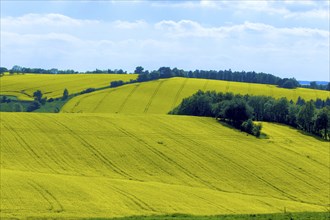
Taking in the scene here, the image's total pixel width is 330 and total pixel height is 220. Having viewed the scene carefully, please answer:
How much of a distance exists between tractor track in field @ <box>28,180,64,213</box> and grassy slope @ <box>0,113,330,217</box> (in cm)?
8

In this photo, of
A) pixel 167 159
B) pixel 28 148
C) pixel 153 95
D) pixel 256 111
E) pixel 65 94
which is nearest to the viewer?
pixel 167 159

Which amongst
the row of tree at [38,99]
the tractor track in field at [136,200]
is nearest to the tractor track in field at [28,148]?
the tractor track in field at [136,200]

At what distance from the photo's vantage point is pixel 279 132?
105 m

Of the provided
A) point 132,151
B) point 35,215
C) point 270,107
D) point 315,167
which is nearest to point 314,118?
point 270,107

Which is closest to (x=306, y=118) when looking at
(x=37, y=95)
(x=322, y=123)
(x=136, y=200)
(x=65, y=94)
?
(x=322, y=123)

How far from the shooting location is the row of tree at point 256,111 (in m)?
107

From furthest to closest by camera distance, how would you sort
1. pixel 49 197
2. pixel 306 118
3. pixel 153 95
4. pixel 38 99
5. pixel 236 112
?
pixel 153 95 < pixel 38 99 < pixel 306 118 < pixel 236 112 < pixel 49 197

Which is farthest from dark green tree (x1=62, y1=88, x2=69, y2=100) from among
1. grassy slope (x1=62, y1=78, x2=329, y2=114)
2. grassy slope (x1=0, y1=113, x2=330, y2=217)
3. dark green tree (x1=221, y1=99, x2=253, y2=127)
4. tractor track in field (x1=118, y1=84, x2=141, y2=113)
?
dark green tree (x1=221, y1=99, x2=253, y2=127)

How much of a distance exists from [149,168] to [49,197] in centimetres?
2301

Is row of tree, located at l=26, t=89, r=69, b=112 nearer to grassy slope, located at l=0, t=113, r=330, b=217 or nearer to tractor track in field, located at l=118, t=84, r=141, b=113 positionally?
tractor track in field, located at l=118, t=84, r=141, b=113

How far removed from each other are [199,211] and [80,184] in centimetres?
1364

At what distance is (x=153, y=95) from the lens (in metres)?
166

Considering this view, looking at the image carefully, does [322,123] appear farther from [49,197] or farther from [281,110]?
[49,197]

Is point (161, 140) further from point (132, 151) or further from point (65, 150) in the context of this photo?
point (65, 150)
